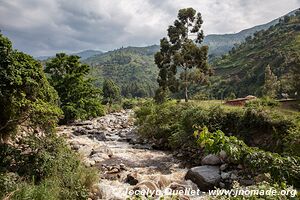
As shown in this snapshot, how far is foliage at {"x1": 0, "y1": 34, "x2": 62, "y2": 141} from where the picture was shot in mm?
8555

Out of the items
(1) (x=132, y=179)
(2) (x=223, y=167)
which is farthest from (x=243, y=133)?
(1) (x=132, y=179)

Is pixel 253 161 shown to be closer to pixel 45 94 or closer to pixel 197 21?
pixel 45 94

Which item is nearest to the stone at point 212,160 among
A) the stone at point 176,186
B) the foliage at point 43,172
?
the stone at point 176,186

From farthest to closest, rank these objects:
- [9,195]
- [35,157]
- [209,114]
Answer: [209,114], [35,157], [9,195]

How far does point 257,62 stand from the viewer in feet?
317

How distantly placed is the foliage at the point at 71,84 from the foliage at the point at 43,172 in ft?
57.5

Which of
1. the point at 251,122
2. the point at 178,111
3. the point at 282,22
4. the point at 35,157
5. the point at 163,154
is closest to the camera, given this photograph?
the point at 35,157

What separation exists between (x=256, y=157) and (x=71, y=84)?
2546 centimetres

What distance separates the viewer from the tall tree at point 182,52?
1031 inches

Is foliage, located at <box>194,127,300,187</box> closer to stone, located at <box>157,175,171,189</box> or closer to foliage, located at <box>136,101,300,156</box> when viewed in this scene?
foliage, located at <box>136,101,300,156</box>

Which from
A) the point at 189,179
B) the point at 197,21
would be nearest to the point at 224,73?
the point at 197,21

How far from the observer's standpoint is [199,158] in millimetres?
12445


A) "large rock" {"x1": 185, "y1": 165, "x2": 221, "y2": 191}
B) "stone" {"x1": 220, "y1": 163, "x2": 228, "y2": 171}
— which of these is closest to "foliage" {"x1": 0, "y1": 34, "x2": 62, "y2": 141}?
"large rock" {"x1": 185, "y1": 165, "x2": 221, "y2": 191}

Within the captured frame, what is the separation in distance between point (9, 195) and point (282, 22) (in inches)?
5821
